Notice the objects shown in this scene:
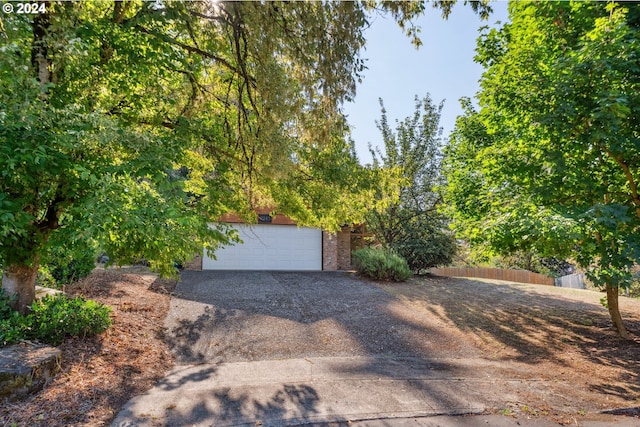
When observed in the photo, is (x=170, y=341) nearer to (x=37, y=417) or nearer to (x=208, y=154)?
(x=37, y=417)

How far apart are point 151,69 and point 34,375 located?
3869mm

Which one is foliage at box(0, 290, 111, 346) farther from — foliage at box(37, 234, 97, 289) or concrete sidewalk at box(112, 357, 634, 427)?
foliage at box(37, 234, 97, 289)

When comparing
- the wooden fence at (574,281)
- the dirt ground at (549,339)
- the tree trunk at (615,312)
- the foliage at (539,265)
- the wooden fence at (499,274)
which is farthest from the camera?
the foliage at (539,265)

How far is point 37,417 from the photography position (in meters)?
3.19

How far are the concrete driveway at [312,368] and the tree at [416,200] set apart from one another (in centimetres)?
464

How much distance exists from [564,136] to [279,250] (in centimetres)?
1060

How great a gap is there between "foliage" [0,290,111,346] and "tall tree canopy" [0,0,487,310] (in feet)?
1.15

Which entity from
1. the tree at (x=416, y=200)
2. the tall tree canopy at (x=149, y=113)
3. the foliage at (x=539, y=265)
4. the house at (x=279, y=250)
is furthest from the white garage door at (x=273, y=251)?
the foliage at (x=539, y=265)

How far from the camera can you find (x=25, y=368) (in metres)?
3.58

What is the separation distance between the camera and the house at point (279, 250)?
13.1 metres

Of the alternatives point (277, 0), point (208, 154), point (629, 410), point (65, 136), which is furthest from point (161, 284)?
point (629, 410)

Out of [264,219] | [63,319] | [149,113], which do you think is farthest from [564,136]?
[264,219]

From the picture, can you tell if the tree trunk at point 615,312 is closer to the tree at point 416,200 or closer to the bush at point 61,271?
the tree at point 416,200

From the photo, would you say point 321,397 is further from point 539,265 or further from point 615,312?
point 539,265
